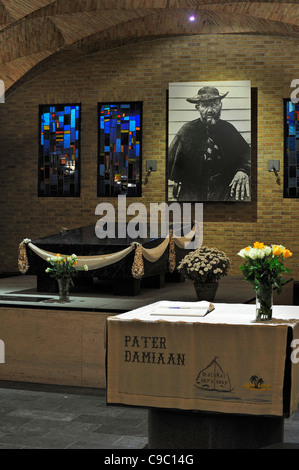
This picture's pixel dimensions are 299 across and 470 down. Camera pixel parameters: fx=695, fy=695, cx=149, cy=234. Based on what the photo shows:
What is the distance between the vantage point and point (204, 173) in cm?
1151

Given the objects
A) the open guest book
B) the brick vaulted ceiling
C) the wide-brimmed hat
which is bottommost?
the open guest book

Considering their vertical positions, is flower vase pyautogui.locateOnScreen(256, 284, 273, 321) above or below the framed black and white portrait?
below

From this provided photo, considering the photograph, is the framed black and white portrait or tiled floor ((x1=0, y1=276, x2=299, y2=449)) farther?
the framed black and white portrait

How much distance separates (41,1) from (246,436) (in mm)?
7126

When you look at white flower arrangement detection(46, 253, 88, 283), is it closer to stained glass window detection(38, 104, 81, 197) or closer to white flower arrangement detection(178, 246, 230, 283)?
white flower arrangement detection(178, 246, 230, 283)

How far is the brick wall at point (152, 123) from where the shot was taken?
37.0ft

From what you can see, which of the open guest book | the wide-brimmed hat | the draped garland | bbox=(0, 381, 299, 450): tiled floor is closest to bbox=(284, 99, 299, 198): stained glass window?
the wide-brimmed hat

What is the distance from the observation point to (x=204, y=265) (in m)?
6.36

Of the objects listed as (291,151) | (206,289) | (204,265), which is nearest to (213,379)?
(204,265)

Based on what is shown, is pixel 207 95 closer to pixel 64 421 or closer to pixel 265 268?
pixel 64 421

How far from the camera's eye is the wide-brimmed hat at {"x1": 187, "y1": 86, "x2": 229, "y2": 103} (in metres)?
11.4

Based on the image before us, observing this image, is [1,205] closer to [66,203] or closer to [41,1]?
[66,203]

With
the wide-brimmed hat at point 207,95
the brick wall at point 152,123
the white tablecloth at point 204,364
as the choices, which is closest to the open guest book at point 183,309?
the white tablecloth at point 204,364

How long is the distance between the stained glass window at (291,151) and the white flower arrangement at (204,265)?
5075 millimetres
